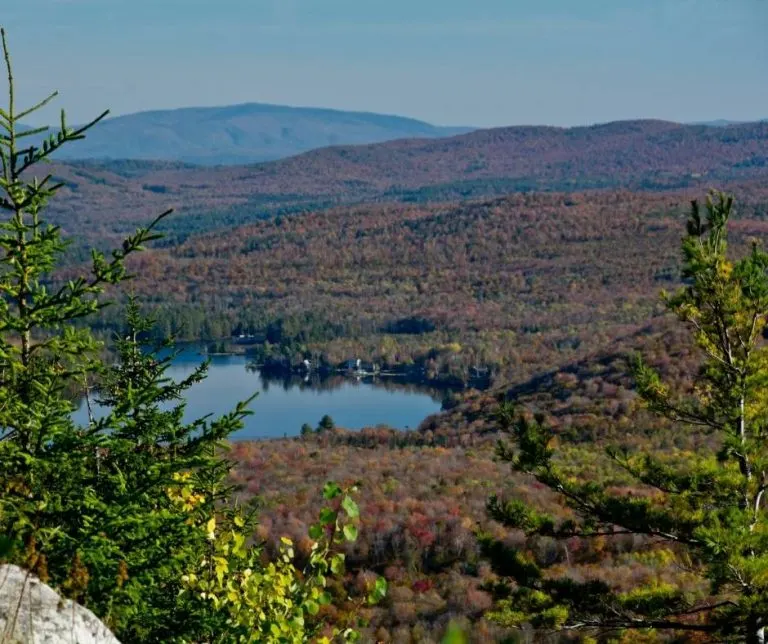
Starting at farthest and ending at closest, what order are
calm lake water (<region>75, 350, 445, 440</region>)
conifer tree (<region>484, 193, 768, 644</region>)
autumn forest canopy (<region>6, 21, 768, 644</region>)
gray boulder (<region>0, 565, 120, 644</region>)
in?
calm lake water (<region>75, 350, 445, 440</region>) < conifer tree (<region>484, 193, 768, 644</region>) < autumn forest canopy (<region>6, 21, 768, 644</region>) < gray boulder (<region>0, 565, 120, 644</region>)

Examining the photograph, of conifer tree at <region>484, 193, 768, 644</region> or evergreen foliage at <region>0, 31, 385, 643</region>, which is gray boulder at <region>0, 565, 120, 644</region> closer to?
evergreen foliage at <region>0, 31, 385, 643</region>

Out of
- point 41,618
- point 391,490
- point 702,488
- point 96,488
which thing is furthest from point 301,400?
point 41,618

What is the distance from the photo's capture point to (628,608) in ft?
31.6

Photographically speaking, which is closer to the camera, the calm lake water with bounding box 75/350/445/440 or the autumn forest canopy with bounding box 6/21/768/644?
the autumn forest canopy with bounding box 6/21/768/644

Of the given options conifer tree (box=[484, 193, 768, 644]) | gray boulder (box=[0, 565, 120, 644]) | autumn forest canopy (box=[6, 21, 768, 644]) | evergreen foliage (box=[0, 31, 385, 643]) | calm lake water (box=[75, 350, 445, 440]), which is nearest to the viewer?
gray boulder (box=[0, 565, 120, 644])

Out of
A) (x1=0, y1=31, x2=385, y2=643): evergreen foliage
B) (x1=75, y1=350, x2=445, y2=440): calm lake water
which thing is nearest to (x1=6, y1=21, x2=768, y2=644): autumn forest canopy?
(x1=0, y1=31, x2=385, y2=643): evergreen foliage

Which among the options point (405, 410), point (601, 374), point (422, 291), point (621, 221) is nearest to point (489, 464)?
point (601, 374)

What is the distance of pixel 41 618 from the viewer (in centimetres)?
431

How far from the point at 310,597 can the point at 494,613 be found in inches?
212

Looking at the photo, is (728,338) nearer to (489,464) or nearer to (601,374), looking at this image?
(489,464)

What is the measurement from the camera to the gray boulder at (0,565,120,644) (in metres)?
4.18

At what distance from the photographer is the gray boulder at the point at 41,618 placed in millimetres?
4184

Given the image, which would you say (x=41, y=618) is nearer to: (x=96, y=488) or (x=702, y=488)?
(x=96, y=488)

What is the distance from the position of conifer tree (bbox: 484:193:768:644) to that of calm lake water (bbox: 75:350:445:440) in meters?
57.7
